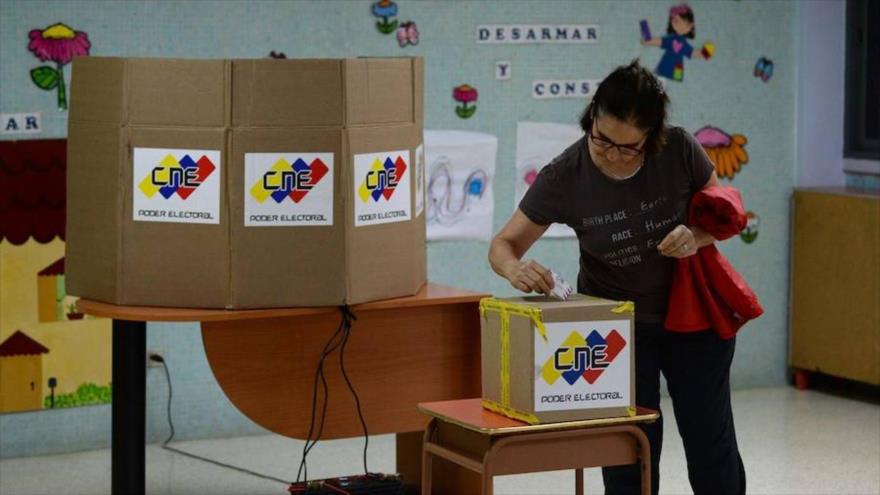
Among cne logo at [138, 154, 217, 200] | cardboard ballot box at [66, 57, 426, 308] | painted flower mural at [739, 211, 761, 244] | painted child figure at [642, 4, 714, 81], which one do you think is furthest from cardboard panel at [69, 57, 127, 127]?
painted flower mural at [739, 211, 761, 244]

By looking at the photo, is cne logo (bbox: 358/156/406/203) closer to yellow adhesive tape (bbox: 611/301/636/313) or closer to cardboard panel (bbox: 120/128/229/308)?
cardboard panel (bbox: 120/128/229/308)

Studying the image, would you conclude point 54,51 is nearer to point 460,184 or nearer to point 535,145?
point 460,184

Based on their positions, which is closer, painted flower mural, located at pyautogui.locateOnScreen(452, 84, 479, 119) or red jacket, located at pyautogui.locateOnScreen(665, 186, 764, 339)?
red jacket, located at pyautogui.locateOnScreen(665, 186, 764, 339)

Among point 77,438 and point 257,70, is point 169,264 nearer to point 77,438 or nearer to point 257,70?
point 257,70

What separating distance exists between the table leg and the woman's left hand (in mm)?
1294

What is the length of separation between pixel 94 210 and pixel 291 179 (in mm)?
491

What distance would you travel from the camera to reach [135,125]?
3408 millimetres

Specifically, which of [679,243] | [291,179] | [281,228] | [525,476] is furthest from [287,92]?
[525,476]

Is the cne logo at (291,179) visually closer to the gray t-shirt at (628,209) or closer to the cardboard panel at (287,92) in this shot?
the cardboard panel at (287,92)

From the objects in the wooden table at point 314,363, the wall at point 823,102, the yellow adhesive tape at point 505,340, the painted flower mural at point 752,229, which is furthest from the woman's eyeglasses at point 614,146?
the wall at point 823,102

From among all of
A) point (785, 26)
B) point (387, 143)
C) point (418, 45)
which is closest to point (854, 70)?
point (785, 26)

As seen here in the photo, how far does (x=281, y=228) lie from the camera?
3455 mm

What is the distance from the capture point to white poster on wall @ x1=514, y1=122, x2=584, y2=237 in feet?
18.0

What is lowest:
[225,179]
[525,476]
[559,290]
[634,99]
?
[525,476]
